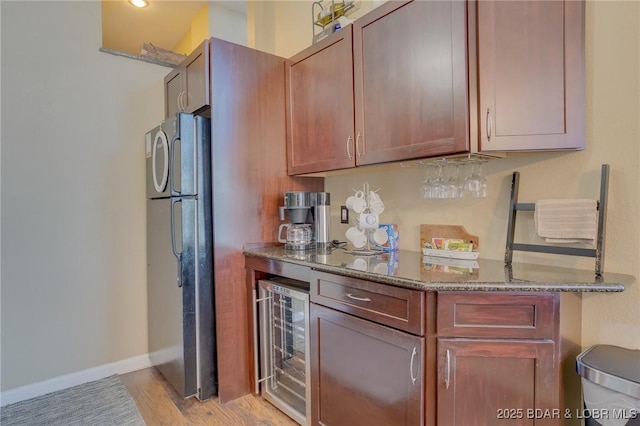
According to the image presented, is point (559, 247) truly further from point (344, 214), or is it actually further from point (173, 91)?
point (173, 91)

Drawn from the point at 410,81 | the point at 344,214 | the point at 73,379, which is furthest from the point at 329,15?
the point at 73,379

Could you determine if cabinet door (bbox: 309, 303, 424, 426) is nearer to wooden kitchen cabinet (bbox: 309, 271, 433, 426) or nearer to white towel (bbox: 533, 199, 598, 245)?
wooden kitchen cabinet (bbox: 309, 271, 433, 426)

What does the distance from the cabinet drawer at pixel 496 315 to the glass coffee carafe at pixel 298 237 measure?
1134 mm

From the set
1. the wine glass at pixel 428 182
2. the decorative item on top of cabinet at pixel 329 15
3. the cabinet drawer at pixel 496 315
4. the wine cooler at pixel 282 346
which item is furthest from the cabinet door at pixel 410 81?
the wine cooler at pixel 282 346

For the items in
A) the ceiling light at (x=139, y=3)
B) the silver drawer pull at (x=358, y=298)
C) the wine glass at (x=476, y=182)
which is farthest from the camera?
the ceiling light at (x=139, y=3)

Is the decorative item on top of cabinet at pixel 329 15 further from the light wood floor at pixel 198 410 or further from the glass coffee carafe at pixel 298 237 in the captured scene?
the light wood floor at pixel 198 410

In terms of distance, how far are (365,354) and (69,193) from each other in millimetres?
2241

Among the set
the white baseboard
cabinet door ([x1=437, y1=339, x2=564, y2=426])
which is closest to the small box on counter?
cabinet door ([x1=437, y1=339, x2=564, y2=426])

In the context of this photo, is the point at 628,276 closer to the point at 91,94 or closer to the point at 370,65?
the point at 370,65

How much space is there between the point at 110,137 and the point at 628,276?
3.08m

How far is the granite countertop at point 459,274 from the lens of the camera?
47.0 inches

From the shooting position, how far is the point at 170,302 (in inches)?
88.5

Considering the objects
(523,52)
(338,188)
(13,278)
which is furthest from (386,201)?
(13,278)

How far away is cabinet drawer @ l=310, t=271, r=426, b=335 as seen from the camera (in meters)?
1.28
